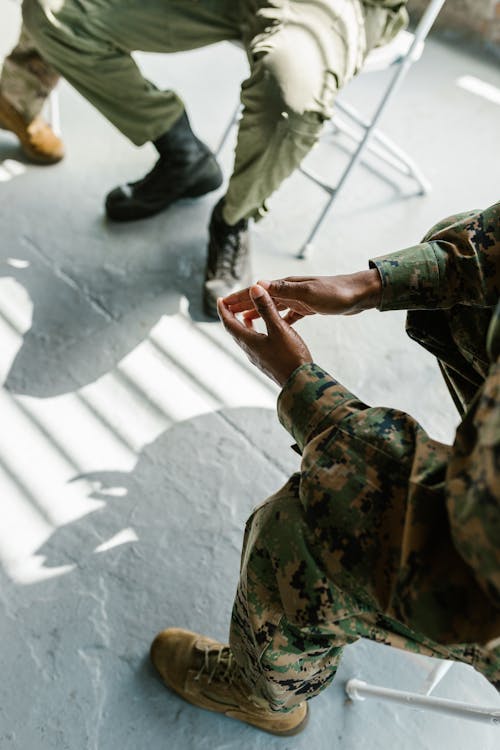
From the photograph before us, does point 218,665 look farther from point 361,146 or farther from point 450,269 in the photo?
point 361,146

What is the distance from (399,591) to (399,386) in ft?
4.22

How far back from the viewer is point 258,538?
3.37 ft

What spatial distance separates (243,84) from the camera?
6.31 feet

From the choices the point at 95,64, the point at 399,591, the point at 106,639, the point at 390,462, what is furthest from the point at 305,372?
the point at 95,64

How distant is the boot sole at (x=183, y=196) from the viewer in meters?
2.38

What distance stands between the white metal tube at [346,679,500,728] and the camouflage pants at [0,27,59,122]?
1.94 meters

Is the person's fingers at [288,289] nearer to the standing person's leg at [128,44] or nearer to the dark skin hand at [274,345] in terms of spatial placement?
the dark skin hand at [274,345]

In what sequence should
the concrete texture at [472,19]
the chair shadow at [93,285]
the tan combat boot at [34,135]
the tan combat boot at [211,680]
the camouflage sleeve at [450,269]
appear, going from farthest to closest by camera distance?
the concrete texture at [472,19] → the tan combat boot at [34,135] → the chair shadow at [93,285] → the tan combat boot at [211,680] → the camouflage sleeve at [450,269]

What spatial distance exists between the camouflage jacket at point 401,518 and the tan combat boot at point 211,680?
0.35m

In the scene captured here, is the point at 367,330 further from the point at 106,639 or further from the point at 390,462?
the point at 390,462

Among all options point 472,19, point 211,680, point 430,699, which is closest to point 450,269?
point 430,699

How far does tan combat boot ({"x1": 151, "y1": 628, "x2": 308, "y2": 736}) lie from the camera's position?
52.5 inches

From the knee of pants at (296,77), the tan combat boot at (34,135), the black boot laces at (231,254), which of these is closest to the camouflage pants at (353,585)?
the knee of pants at (296,77)

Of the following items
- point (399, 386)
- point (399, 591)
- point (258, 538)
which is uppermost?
point (399, 591)
